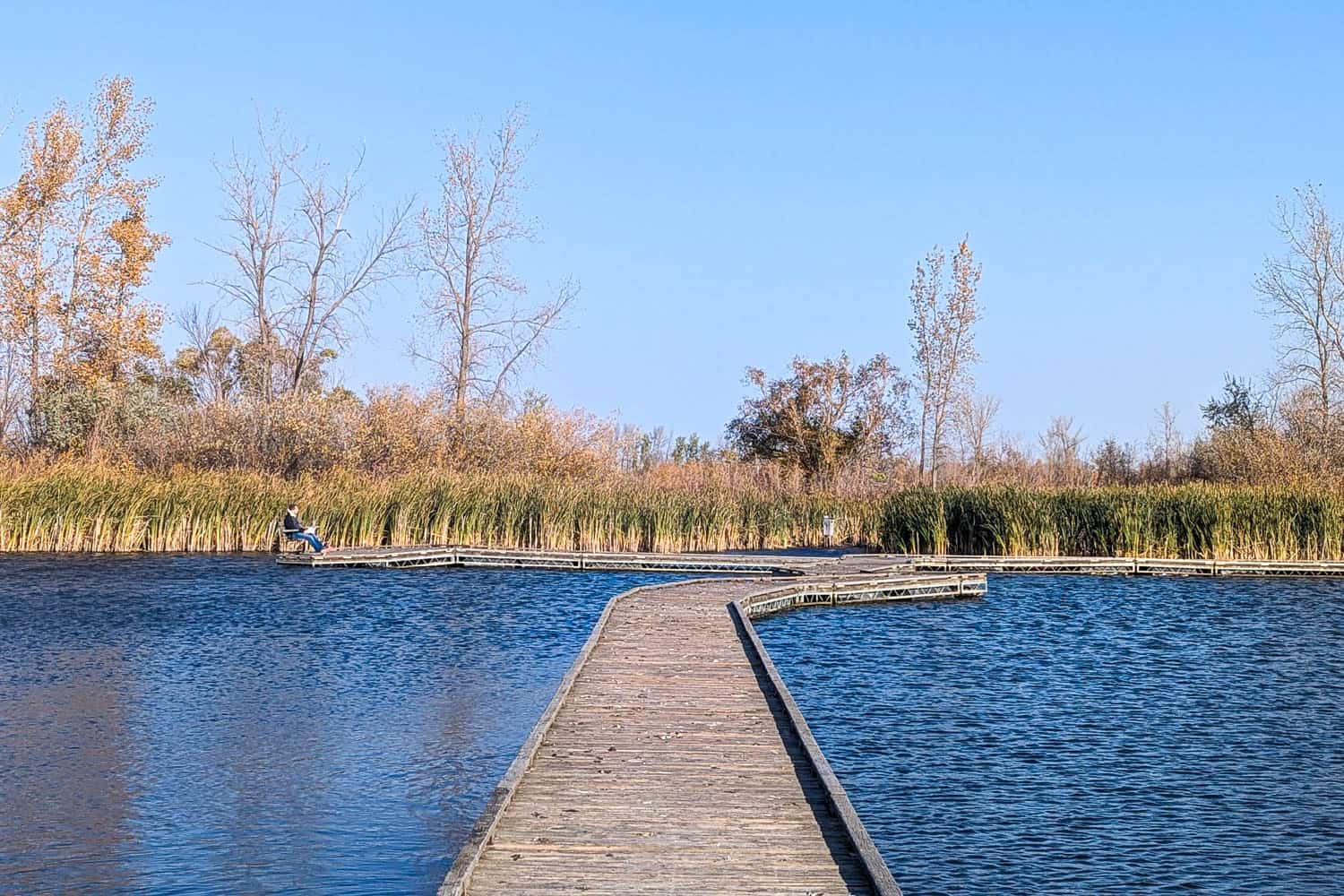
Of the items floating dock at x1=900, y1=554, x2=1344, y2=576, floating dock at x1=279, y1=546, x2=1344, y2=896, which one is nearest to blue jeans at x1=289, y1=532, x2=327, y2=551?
floating dock at x1=900, y1=554, x2=1344, y2=576

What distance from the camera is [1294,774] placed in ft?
24.5

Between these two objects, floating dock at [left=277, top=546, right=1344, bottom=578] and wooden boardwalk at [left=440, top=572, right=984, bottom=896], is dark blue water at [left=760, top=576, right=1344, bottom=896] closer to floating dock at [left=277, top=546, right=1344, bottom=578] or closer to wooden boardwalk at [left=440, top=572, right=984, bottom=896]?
wooden boardwalk at [left=440, top=572, right=984, bottom=896]

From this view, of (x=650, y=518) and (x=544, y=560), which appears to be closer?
(x=544, y=560)

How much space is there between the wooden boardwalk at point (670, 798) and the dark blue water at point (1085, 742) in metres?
0.56

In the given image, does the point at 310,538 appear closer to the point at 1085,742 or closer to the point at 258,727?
the point at 258,727

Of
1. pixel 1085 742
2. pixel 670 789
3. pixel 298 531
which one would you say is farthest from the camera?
pixel 298 531

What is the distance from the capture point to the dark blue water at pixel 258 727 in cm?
584

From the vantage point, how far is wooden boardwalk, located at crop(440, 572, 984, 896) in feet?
15.0

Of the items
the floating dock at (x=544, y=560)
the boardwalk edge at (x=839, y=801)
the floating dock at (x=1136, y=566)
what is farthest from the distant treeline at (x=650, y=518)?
the boardwalk edge at (x=839, y=801)

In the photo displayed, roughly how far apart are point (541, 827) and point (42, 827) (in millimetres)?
2719

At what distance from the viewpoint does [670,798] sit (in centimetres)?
561

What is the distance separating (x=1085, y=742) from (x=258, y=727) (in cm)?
526

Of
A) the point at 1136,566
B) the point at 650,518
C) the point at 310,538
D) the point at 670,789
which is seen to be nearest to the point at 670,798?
the point at 670,789

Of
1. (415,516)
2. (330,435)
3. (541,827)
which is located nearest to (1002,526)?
(415,516)
